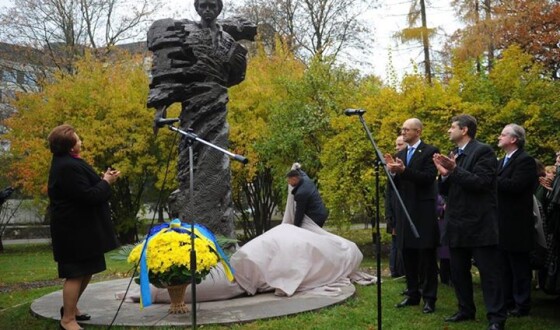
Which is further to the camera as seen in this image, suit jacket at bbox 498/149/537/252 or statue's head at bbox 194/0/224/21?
statue's head at bbox 194/0/224/21

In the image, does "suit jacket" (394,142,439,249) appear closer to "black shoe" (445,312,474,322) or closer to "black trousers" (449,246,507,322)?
"black trousers" (449,246,507,322)

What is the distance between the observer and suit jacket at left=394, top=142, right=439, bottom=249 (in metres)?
6.28

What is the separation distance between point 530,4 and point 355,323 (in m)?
18.2

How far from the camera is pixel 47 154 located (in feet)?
57.0

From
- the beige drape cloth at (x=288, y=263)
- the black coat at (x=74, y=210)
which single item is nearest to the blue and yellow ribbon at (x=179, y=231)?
the black coat at (x=74, y=210)

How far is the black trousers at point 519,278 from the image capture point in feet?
20.5

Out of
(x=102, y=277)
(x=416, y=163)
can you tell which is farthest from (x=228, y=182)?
(x=102, y=277)

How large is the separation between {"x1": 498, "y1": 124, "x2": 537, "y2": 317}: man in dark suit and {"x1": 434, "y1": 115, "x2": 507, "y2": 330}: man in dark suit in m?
0.49

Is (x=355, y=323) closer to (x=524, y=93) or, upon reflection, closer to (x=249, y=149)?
(x=524, y=93)

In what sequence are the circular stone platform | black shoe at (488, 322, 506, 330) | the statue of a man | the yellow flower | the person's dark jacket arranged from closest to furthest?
black shoe at (488, 322, 506, 330) → the yellow flower → the circular stone platform → the statue of a man → the person's dark jacket

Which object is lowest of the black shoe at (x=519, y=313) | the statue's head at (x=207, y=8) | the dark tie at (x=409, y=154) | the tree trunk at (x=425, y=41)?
the black shoe at (x=519, y=313)

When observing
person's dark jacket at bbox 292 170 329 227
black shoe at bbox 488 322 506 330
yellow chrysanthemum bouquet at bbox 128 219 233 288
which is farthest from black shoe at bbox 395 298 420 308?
person's dark jacket at bbox 292 170 329 227

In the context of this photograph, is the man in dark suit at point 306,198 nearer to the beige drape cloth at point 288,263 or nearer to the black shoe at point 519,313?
the beige drape cloth at point 288,263

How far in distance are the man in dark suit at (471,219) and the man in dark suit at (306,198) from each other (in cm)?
315
